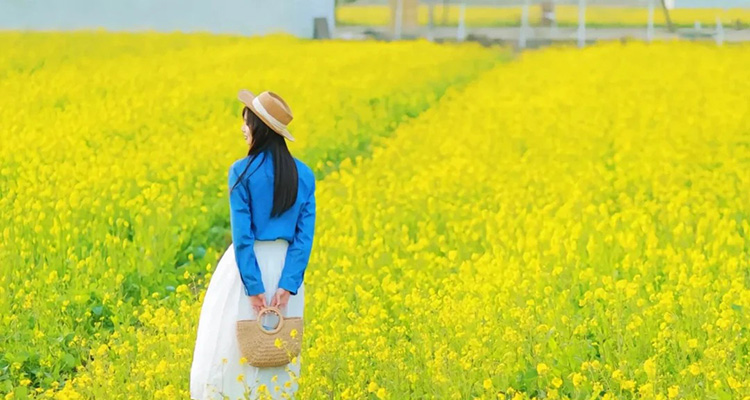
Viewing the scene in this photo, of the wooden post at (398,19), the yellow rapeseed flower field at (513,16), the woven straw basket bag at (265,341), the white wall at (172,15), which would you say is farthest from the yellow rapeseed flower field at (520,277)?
the yellow rapeseed flower field at (513,16)

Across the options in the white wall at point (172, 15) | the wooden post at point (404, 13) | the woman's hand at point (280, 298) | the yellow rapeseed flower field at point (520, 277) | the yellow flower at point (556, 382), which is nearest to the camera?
the yellow flower at point (556, 382)

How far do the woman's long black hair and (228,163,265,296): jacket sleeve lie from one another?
0.04 metres

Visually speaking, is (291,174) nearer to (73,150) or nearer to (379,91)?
(73,150)

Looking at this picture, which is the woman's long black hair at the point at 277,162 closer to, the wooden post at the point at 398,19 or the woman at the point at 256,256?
the woman at the point at 256,256

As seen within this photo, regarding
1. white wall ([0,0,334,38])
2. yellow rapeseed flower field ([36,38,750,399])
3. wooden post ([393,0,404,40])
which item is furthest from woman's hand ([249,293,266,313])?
wooden post ([393,0,404,40])

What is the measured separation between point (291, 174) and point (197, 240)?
437 centimetres

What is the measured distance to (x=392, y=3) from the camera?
140 ft

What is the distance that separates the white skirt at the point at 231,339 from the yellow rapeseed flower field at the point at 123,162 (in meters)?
0.34

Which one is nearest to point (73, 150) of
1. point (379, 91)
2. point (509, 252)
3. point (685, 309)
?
point (509, 252)

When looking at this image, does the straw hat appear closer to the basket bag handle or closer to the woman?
the woman

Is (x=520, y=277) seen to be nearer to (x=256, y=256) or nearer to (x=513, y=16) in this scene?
(x=256, y=256)

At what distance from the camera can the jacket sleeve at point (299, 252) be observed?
5.01 m

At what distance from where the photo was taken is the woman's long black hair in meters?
4.96

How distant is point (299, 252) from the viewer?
5043 millimetres
